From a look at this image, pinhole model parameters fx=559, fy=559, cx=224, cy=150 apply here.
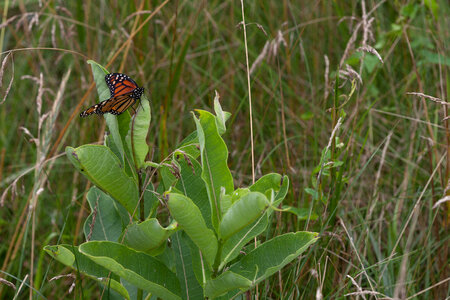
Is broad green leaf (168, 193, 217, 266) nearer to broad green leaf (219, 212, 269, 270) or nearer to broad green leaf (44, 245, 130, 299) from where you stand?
broad green leaf (219, 212, 269, 270)

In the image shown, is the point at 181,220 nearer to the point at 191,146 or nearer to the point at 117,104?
the point at 191,146

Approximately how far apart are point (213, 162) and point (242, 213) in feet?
0.53

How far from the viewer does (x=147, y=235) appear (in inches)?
52.4

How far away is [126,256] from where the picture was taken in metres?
1.36

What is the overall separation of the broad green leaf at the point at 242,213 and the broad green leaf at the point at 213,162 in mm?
59

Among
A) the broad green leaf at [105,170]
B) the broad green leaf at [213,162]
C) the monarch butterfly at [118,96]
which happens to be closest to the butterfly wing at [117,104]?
the monarch butterfly at [118,96]

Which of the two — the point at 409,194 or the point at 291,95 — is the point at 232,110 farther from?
the point at 409,194

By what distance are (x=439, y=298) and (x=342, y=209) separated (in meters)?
0.56

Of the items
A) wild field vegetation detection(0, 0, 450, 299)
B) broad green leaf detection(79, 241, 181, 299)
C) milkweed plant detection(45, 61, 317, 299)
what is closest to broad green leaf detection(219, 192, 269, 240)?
milkweed plant detection(45, 61, 317, 299)

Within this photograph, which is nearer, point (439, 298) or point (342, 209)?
point (439, 298)

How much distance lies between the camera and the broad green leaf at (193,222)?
120 cm

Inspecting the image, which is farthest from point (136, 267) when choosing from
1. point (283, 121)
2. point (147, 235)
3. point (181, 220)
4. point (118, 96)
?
point (283, 121)

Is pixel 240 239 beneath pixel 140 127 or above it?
beneath

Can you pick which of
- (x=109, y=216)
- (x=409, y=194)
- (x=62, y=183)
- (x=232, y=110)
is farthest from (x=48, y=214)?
(x=409, y=194)
